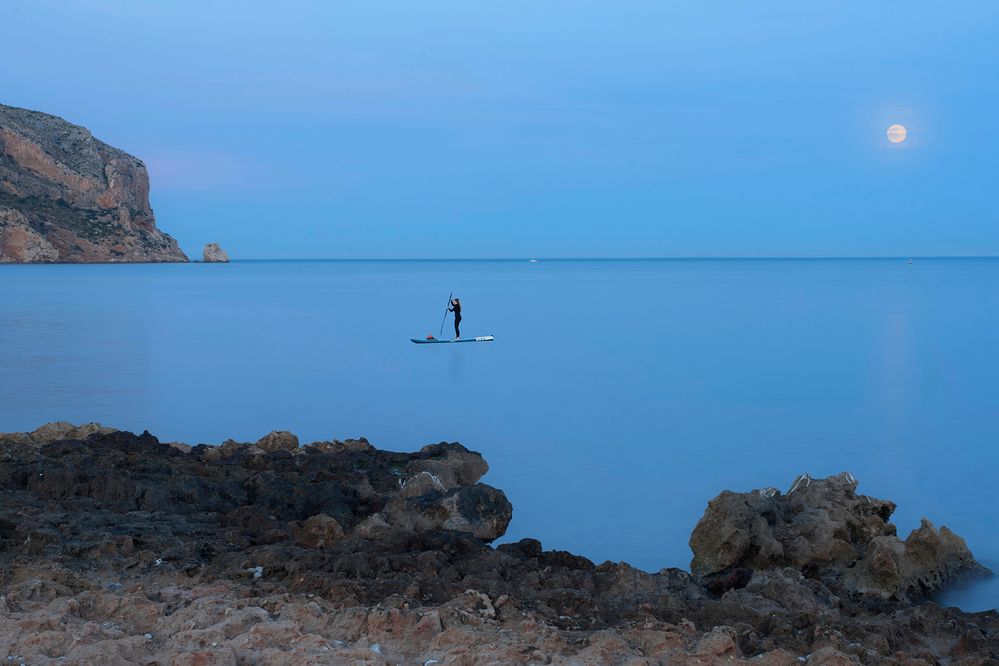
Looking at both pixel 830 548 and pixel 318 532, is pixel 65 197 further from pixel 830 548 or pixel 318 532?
pixel 830 548

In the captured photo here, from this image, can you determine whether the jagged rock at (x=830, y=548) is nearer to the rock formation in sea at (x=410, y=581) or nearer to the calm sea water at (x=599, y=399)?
the rock formation in sea at (x=410, y=581)

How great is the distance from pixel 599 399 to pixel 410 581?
11139mm

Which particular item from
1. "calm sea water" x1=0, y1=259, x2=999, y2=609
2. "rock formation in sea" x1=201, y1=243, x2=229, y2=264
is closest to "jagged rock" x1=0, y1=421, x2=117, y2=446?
"calm sea water" x1=0, y1=259, x2=999, y2=609

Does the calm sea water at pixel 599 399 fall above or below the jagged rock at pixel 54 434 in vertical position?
below

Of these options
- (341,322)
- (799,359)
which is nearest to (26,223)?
(341,322)

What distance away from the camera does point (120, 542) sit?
6023 millimetres

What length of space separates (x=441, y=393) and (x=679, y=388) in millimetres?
4386

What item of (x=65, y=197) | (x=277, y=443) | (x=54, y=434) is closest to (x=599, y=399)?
(x=277, y=443)

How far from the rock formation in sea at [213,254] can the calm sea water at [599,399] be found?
135m

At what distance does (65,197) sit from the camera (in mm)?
111625

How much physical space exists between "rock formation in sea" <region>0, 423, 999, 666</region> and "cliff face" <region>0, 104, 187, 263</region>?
10167 cm

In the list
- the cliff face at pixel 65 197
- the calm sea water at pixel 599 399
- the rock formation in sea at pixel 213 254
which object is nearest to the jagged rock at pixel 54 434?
the calm sea water at pixel 599 399

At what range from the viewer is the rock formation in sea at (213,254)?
164375 mm

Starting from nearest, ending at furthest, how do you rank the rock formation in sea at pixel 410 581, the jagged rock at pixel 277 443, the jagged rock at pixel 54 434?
the rock formation in sea at pixel 410 581
the jagged rock at pixel 54 434
the jagged rock at pixel 277 443
